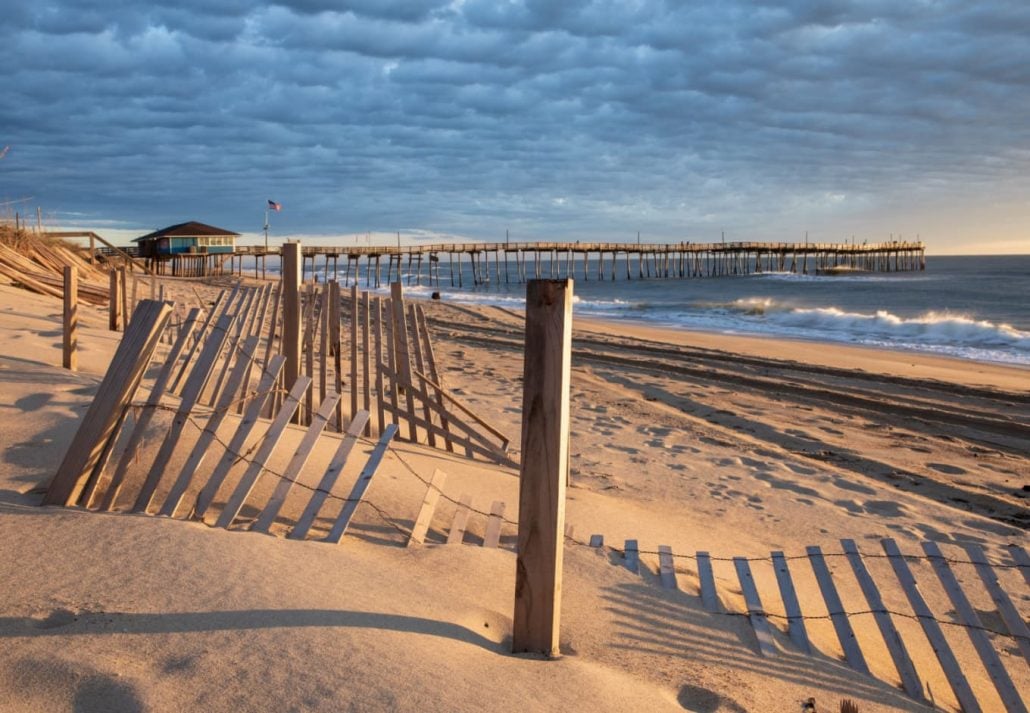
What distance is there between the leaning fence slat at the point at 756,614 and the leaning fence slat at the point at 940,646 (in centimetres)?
67

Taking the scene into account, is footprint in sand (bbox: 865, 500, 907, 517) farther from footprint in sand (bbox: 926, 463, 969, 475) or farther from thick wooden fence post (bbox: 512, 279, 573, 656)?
thick wooden fence post (bbox: 512, 279, 573, 656)

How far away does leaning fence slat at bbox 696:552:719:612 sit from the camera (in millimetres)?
3714

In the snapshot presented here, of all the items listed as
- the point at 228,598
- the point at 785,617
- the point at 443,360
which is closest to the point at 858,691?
the point at 785,617

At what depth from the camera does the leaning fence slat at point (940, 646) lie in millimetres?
3221

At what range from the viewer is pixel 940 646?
3.37 meters

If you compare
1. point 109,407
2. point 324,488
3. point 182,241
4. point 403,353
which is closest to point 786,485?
point 403,353

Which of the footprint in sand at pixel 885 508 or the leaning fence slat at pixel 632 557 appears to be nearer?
the leaning fence slat at pixel 632 557

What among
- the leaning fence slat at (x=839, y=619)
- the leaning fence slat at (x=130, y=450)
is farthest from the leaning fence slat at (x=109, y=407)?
the leaning fence slat at (x=839, y=619)

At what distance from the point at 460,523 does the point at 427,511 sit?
21 centimetres

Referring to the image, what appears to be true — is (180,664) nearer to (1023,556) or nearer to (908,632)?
(908,632)

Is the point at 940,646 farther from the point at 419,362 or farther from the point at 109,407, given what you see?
the point at 419,362

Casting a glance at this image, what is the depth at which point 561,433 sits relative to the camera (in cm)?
267

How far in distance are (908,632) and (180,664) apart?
138 inches

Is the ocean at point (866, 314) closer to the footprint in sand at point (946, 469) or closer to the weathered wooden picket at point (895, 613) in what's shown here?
the footprint in sand at point (946, 469)
